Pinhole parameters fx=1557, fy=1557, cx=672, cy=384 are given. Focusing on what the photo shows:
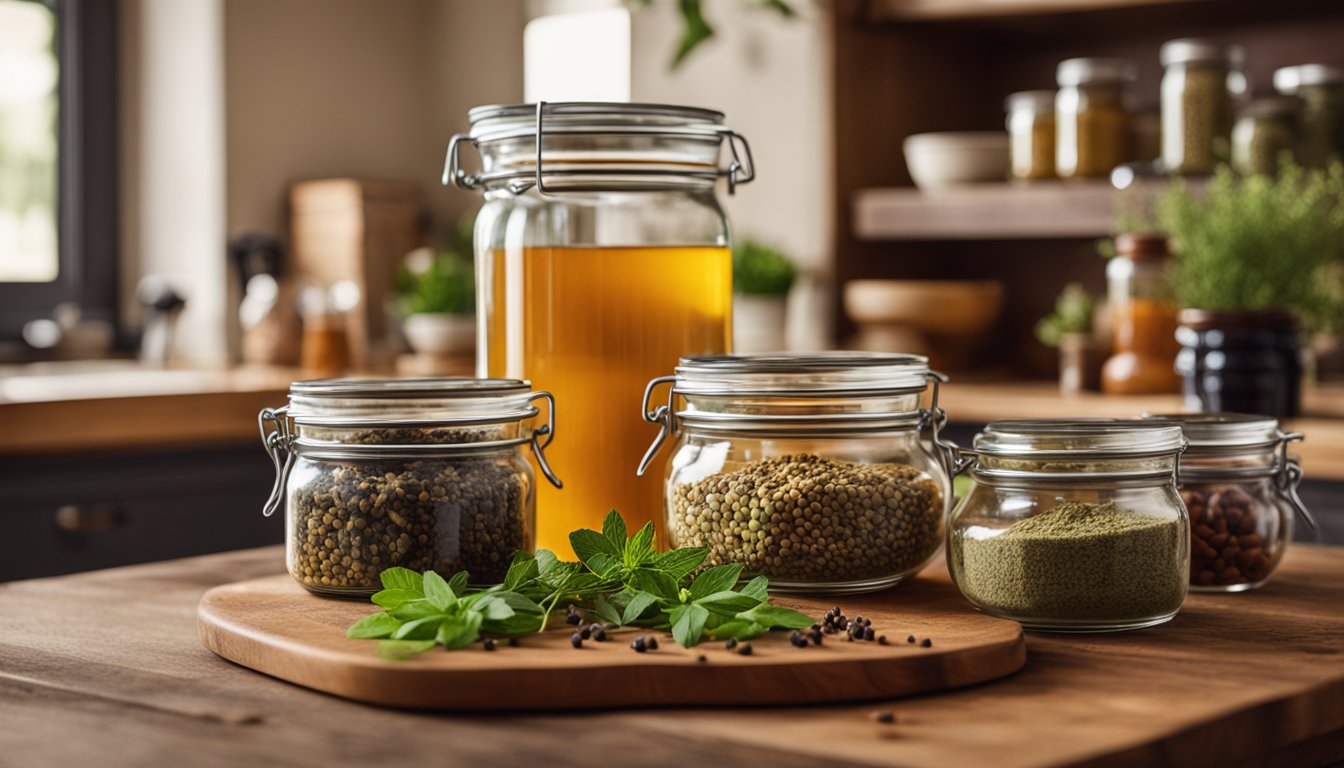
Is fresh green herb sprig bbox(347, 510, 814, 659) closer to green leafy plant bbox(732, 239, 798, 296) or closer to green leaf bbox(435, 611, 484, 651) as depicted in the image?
green leaf bbox(435, 611, 484, 651)

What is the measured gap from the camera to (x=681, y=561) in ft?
2.57

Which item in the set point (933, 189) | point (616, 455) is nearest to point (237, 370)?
point (933, 189)

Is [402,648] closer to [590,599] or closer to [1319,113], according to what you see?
[590,599]

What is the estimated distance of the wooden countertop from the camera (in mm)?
1898

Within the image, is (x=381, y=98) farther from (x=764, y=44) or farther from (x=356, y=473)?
(x=356, y=473)

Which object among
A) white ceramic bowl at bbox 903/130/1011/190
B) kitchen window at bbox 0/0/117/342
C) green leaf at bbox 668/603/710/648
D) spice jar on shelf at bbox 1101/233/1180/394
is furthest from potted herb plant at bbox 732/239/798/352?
green leaf at bbox 668/603/710/648

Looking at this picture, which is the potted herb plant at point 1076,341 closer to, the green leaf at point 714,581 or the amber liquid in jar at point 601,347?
the amber liquid in jar at point 601,347

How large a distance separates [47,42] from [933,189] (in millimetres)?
1821

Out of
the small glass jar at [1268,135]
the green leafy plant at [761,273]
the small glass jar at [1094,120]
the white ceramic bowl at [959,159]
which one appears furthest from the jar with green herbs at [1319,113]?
the green leafy plant at [761,273]

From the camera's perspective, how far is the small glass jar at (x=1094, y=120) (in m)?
2.37

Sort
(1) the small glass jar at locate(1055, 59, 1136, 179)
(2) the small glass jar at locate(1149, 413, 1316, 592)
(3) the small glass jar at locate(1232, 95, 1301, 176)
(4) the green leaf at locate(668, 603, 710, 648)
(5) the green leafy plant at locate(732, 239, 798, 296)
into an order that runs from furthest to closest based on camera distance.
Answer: (5) the green leafy plant at locate(732, 239, 798, 296), (1) the small glass jar at locate(1055, 59, 1136, 179), (3) the small glass jar at locate(1232, 95, 1301, 176), (2) the small glass jar at locate(1149, 413, 1316, 592), (4) the green leaf at locate(668, 603, 710, 648)

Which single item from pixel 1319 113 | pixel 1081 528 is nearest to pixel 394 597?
pixel 1081 528

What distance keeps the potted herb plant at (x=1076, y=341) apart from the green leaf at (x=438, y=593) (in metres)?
1.81

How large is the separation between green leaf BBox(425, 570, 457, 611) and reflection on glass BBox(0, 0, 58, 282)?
8.71ft
